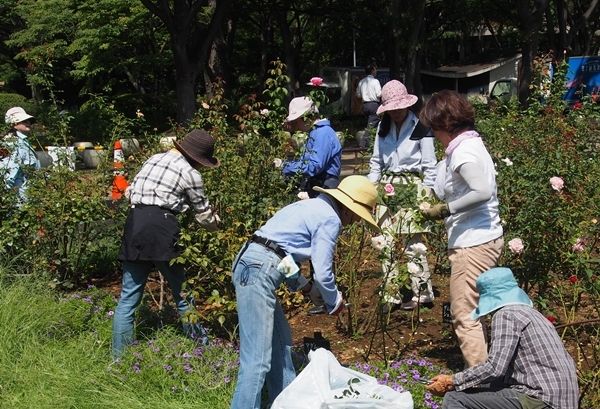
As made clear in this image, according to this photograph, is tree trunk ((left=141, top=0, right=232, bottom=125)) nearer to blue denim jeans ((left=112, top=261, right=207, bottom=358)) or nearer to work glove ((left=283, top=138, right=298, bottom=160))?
work glove ((left=283, top=138, right=298, bottom=160))

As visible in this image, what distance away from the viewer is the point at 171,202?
4688 mm

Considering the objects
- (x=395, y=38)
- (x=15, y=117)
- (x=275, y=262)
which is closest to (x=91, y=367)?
(x=275, y=262)

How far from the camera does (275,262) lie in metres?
3.54

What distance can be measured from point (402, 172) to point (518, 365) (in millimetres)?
2219

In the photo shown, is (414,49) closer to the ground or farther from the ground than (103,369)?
farther from the ground

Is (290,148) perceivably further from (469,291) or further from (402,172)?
(469,291)

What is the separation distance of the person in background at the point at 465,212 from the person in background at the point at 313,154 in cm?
151

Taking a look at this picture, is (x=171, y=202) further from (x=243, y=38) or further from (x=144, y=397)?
(x=243, y=38)

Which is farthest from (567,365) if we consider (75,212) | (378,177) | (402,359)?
(75,212)

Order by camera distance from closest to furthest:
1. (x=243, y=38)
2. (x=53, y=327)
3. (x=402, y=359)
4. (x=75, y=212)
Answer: (x=402, y=359)
(x=53, y=327)
(x=75, y=212)
(x=243, y=38)

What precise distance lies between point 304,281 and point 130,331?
1.52 meters

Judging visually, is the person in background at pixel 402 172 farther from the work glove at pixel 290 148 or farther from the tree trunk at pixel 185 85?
the tree trunk at pixel 185 85

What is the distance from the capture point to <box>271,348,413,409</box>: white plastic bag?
325 centimetres

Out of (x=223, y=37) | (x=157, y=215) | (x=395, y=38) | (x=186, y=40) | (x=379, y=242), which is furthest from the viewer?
(x=223, y=37)
